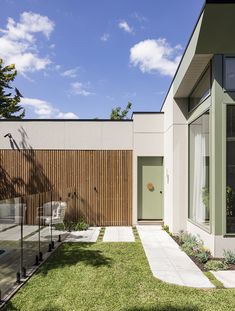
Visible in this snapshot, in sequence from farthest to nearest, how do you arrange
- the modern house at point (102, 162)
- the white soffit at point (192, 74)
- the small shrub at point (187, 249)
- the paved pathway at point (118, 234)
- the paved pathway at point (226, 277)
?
the modern house at point (102, 162), the paved pathway at point (118, 234), the small shrub at point (187, 249), the white soffit at point (192, 74), the paved pathway at point (226, 277)

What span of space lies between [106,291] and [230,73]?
15.8 feet

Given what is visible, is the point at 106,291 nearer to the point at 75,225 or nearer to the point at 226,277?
the point at 226,277

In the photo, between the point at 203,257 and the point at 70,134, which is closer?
the point at 203,257

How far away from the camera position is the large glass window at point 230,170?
18.9ft

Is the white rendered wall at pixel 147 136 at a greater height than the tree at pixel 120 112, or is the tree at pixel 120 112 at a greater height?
the tree at pixel 120 112

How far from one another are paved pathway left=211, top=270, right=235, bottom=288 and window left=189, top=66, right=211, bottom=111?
369cm

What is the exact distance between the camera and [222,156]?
5785 millimetres

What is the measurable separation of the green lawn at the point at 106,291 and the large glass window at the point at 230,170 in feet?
5.80

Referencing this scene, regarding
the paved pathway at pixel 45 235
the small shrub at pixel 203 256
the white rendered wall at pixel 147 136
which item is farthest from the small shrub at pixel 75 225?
the small shrub at pixel 203 256

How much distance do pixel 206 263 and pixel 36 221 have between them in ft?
11.5

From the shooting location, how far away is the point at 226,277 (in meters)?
4.91

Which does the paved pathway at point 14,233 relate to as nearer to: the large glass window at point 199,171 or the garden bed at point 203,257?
the garden bed at point 203,257

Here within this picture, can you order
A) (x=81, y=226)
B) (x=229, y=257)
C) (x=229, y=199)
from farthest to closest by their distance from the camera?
(x=81, y=226) < (x=229, y=199) < (x=229, y=257)

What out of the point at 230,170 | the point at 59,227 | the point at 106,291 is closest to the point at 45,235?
the point at 59,227
